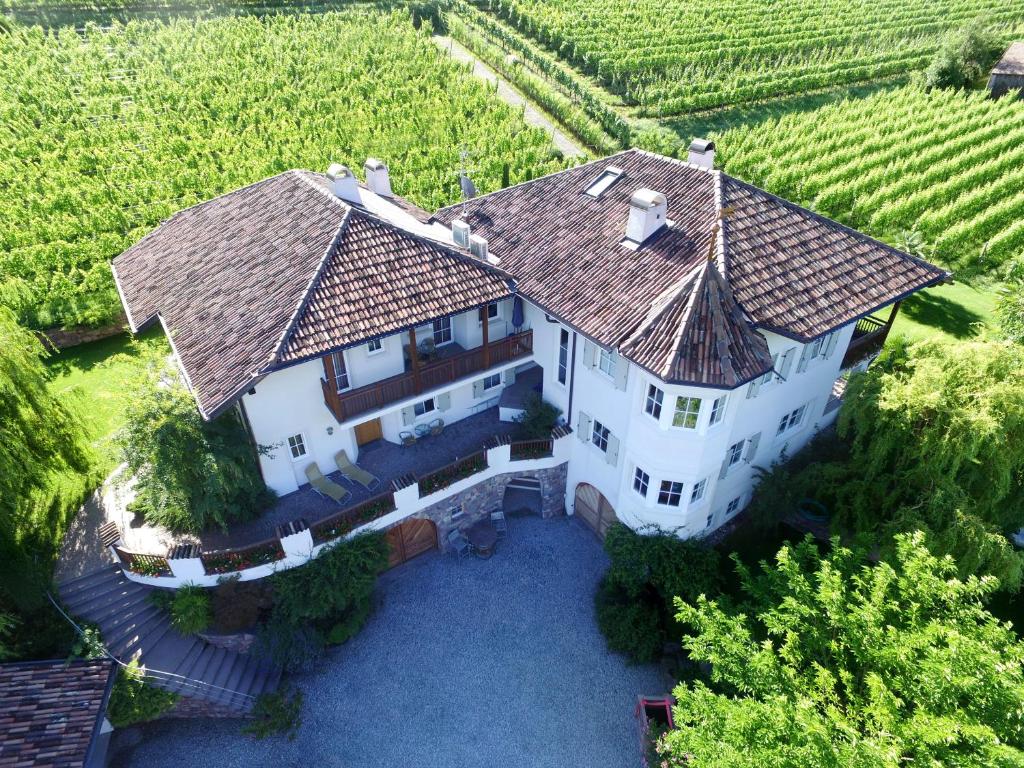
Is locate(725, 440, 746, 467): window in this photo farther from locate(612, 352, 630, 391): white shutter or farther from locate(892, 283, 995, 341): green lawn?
locate(892, 283, 995, 341): green lawn

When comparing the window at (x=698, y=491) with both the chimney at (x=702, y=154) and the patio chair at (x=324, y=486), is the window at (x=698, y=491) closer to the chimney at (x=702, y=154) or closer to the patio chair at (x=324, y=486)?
the patio chair at (x=324, y=486)

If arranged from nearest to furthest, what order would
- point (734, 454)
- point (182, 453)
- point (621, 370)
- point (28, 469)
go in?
point (182, 453) < point (28, 469) < point (621, 370) < point (734, 454)

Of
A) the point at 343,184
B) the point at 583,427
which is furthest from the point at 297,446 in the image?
the point at 583,427

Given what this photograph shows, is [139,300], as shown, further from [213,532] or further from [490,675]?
[490,675]

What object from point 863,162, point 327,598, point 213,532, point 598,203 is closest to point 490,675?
point 327,598

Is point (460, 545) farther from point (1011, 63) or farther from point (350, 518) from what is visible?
point (1011, 63)

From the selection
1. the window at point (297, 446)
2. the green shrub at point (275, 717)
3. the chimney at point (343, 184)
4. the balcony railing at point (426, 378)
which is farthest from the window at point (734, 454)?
the green shrub at point (275, 717)
